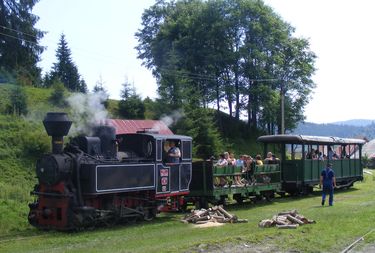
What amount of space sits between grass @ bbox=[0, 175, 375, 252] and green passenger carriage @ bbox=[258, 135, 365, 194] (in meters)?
7.40

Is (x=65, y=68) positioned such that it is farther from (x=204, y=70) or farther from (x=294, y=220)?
(x=294, y=220)

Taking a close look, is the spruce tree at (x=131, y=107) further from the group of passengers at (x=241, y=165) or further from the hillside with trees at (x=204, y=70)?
the group of passengers at (x=241, y=165)

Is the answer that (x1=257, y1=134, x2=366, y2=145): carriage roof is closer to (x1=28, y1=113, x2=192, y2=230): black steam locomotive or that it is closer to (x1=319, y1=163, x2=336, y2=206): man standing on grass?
Answer: (x1=319, y1=163, x2=336, y2=206): man standing on grass

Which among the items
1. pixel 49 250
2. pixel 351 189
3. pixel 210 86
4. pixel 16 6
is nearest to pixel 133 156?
pixel 49 250

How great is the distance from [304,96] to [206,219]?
139 feet

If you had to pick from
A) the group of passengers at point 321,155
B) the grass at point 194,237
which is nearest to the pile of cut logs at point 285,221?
the grass at point 194,237

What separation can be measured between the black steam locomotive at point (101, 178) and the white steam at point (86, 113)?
2.96 feet

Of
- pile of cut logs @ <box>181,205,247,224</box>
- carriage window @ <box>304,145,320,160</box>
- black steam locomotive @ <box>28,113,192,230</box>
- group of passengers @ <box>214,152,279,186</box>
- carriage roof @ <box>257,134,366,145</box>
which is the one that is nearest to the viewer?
black steam locomotive @ <box>28,113,192,230</box>

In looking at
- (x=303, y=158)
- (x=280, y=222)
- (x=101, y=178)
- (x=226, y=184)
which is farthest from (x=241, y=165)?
(x=101, y=178)

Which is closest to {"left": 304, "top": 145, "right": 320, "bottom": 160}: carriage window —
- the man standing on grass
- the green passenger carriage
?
the green passenger carriage

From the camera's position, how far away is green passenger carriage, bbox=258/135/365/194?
22797 mm

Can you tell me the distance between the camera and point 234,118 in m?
52.5

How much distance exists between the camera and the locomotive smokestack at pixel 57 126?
42.9ft

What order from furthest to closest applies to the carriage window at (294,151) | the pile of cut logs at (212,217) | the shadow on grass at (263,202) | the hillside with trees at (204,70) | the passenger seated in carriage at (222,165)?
the hillside with trees at (204,70) < the carriage window at (294,151) < the shadow on grass at (263,202) < the passenger seated in carriage at (222,165) < the pile of cut logs at (212,217)
